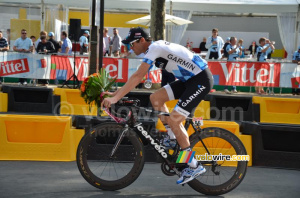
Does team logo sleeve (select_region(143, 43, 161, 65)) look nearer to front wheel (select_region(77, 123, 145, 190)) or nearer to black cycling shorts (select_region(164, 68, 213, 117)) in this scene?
black cycling shorts (select_region(164, 68, 213, 117))

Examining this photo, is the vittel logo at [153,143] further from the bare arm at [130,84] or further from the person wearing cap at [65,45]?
the person wearing cap at [65,45]

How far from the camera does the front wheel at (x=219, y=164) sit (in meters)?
6.09

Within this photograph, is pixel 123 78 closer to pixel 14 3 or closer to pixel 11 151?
pixel 14 3

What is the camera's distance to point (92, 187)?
247 inches

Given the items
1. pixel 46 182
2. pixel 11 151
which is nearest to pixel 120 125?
pixel 46 182

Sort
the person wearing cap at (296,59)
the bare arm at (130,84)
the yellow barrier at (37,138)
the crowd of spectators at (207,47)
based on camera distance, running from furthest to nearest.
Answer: the person wearing cap at (296,59), the crowd of spectators at (207,47), the yellow barrier at (37,138), the bare arm at (130,84)

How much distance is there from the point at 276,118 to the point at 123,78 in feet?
27.0

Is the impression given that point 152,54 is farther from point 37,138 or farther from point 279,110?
point 279,110

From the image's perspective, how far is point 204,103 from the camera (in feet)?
39.7

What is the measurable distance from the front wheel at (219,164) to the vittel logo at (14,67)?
45.0ft

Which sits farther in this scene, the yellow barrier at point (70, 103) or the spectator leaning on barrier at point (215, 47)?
the spectator leaning on barrier at point (215, 47)

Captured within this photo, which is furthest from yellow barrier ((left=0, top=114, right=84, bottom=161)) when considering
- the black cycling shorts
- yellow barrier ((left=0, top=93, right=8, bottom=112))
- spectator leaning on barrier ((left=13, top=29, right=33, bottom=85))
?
spectator leaning on barrier ((left=13, top=29, right=33, bottom=85))

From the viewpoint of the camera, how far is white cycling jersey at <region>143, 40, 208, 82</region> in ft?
19.0

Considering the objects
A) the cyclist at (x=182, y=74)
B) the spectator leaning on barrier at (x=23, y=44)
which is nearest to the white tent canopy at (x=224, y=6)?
the spectator leaning on barrier at (x=23, y=44)
